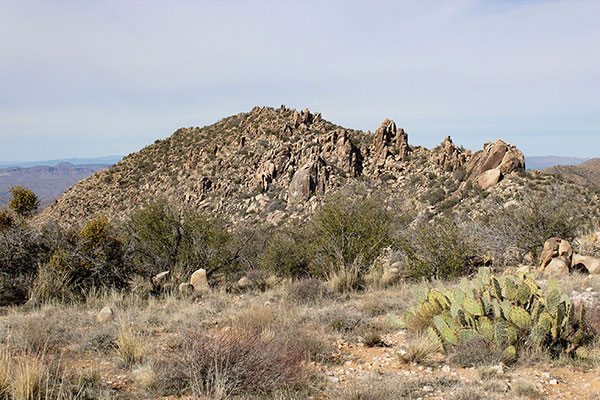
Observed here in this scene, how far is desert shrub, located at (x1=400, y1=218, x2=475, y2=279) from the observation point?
965cm

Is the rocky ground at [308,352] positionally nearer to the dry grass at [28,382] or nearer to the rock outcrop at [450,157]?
the dry grass at [28,382]

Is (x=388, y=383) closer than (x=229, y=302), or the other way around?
(x=388, y=383)

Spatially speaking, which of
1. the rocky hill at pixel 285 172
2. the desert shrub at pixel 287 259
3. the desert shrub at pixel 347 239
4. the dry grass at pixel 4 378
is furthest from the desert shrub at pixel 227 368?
the rocky hill at pixel 285 172

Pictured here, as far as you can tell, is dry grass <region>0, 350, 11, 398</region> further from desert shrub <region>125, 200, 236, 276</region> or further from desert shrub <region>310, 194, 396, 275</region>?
desert shrub <region>310, 194, 396, 275</region>

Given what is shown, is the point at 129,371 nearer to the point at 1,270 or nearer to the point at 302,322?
Result: the point at 302,322

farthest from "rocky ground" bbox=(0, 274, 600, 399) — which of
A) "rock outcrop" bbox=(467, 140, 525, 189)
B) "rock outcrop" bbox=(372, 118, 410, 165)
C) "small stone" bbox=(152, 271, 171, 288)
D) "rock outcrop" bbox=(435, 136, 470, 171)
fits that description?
"rock outcrop" bbox=(372, 118, 410, 165)

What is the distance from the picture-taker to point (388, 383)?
396 centimetres

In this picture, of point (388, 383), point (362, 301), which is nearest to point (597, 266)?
point (362, 301)

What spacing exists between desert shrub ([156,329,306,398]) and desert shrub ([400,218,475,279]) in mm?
6368

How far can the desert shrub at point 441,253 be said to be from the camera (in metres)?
9.65

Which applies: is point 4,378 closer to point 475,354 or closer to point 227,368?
point 227,368

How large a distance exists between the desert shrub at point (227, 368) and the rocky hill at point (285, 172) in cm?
2367

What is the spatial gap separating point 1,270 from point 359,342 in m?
7.74

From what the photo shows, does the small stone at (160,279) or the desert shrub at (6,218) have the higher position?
the desert shrub at (6,218)
